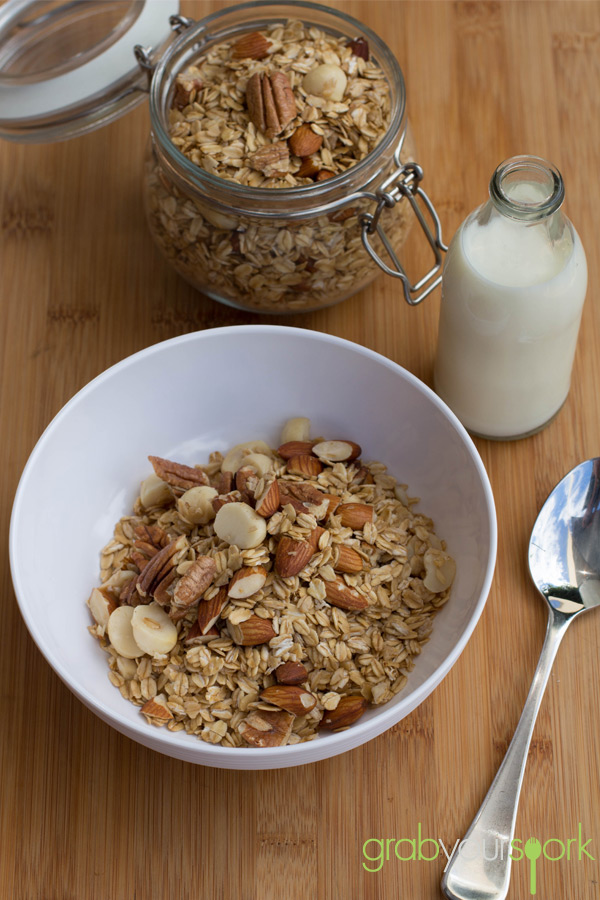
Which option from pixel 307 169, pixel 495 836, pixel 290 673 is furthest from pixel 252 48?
pixel 495 836

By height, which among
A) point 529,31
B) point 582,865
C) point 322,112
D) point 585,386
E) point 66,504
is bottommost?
point 582,865

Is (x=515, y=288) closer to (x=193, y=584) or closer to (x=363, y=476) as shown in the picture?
(x=363, y=476)

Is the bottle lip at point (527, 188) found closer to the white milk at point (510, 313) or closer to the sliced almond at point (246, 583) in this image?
the white milk at point (510, 313)

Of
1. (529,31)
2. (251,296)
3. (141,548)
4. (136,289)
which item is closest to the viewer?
(141,548)

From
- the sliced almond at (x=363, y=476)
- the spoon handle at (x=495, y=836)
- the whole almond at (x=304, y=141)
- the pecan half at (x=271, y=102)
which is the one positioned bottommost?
the spoon handle at (x=495, y=836)

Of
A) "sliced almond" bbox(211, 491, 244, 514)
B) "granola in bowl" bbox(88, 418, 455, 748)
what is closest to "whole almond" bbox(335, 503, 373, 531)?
"granola in bowl" bbox(88, 418, 455, 748)

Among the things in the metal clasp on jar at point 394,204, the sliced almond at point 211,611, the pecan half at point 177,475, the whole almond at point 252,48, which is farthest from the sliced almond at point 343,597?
the whole almond at point 252,48

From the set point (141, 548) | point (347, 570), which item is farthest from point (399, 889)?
point (141, 548)

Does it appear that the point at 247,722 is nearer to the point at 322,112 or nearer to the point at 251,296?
the point at 251,296
